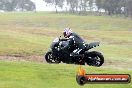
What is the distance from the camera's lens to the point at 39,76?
81.1 feet

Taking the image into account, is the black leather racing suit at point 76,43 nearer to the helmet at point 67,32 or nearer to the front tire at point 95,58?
the helmet at point 67,32

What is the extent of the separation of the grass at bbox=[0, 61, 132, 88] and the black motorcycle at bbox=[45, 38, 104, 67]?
2.16m

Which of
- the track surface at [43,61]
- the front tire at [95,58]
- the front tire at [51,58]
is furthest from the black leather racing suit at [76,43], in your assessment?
the track surface at [43,61]

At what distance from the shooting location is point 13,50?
3909cm

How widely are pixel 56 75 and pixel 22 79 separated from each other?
2.57 meters

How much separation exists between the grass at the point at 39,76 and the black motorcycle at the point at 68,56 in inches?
85.1

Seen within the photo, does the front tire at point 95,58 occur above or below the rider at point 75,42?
below

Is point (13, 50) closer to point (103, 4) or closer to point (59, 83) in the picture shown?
point (59, 83)

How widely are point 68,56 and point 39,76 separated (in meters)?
4.61

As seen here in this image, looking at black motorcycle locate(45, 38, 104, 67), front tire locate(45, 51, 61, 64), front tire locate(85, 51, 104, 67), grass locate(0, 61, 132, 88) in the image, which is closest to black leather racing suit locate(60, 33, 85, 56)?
black motorcycle locate(45, 38, 104, 67)

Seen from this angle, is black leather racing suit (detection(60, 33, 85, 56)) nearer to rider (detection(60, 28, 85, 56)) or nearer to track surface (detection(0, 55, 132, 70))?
rider (detection(60, 28, 85, 56))

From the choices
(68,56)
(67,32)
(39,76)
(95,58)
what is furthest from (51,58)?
(39,76)

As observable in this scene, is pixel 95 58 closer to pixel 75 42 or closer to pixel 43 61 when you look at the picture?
pixel 75 42

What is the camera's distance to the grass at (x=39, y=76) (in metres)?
22.4
